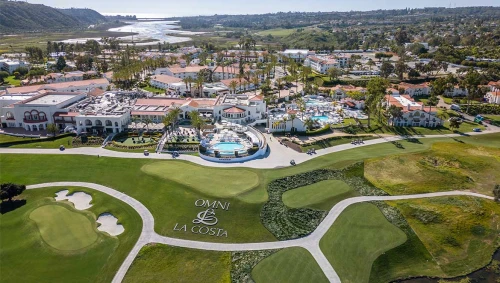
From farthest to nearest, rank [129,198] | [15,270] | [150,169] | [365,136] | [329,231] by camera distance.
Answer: [365,136] < [150,169] < [129,198] < [329,231] < [15,270]

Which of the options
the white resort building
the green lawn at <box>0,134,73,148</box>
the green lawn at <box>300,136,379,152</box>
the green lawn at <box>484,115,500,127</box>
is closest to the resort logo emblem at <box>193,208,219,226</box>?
the green lawn at <box>300,136,379,152</box>

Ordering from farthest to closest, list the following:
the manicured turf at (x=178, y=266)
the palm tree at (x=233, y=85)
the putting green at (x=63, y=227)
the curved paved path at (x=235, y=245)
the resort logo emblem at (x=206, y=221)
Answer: the palm tree at (x=233, y=85)
the resort logo emblem at (x=206, y=221)
the putting green at (x=63, y=227)
the curved paved path at (x=235, y=245)
the manicured turf at (x=178, y=266)

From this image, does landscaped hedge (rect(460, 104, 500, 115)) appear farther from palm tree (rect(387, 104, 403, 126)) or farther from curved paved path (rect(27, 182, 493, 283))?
curved paved path (rect(27, 182, 493, 283))

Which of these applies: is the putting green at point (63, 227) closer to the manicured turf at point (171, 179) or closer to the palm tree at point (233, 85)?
the manicured turf at point (171, 179)

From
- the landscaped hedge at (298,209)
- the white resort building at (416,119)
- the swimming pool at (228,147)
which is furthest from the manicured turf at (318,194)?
the white resort building at (416,119)

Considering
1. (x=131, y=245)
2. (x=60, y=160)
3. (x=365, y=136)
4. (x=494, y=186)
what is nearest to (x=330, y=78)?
(x=365, y=136)

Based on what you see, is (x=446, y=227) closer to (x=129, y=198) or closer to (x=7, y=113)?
(x=129, y=198)
